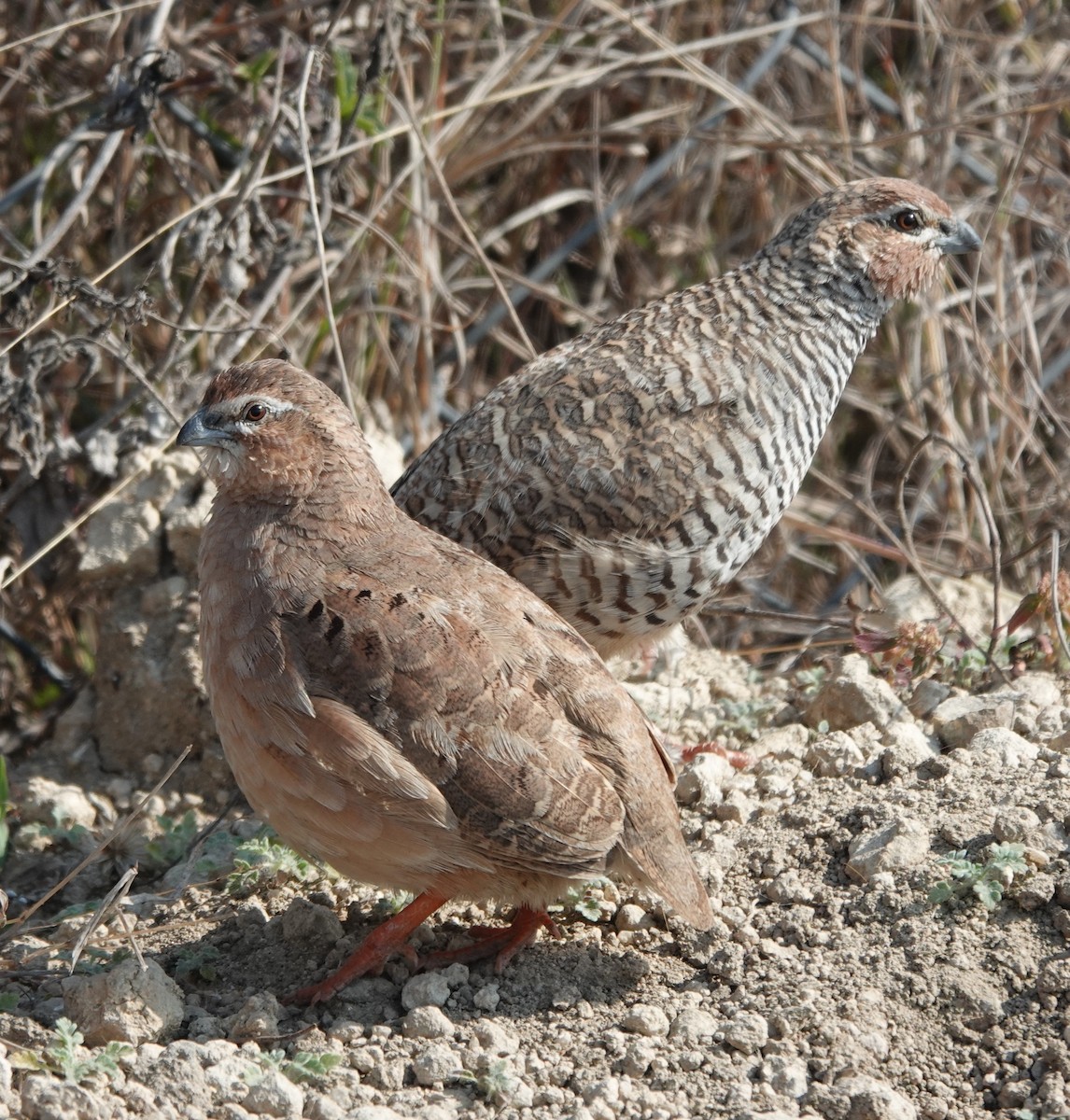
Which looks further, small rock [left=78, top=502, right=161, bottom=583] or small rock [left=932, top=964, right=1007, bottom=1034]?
small rock [left=78, top=502, right=161, bottom=583]

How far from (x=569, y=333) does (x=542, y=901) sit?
4.73m

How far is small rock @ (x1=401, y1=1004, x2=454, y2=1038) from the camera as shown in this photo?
3.57 metres

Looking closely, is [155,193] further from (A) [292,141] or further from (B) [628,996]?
(B) [628,996]

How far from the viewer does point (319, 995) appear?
12.3 feet

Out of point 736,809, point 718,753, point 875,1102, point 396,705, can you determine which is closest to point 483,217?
point 718,753

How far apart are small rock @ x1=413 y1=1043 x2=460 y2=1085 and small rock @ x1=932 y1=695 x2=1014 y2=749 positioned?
2.08m

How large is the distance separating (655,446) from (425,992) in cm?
189

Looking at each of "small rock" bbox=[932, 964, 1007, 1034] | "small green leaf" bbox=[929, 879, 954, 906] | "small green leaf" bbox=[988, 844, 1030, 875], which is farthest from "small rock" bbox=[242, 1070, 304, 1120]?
"small green leaf" bbox=[988, 844, 1030, 875]

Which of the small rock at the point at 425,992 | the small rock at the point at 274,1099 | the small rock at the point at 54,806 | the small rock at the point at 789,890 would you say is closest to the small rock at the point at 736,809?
the small rock at the point at 789,890

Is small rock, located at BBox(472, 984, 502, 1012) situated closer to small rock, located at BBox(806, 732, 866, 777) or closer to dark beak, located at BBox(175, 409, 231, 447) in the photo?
small rock, located at BBox(806, 732, 866, 777)

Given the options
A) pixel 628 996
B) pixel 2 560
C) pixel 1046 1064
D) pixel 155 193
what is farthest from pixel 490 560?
pixel 155 193

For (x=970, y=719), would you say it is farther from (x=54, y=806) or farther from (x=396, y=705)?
(x=54, y=806)

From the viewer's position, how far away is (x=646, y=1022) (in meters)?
3.55

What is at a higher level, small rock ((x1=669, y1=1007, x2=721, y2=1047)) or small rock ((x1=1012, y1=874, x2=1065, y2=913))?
small rock ((x1=669, y1=1007, x2=721, y2=1047))
